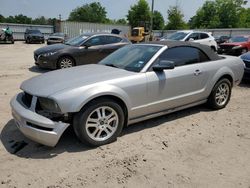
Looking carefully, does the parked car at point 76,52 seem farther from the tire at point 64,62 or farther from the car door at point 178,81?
the car door at point 178,81

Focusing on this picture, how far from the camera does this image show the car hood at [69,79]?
3.98 m

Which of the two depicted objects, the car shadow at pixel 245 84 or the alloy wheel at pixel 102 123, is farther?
the car shadow at pixel 245 84

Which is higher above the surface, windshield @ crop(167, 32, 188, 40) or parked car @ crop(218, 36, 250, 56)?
windshield @ crop(167, 32, 188, 40)

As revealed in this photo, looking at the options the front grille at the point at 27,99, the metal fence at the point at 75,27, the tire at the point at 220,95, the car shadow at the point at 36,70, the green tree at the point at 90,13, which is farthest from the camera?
the green tree at the point at 90,13

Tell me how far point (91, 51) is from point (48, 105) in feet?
22.1

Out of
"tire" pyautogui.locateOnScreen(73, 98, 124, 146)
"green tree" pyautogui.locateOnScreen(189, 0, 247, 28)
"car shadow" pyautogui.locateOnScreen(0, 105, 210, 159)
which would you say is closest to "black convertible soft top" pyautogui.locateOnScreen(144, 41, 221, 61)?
"car shadow" pyautogui.locateOnScreen(0, 105, 210, 159)

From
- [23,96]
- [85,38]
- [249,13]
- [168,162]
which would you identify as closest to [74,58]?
[85,38]

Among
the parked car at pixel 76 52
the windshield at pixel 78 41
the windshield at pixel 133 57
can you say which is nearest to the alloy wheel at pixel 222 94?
the windshield at pixel 133 57

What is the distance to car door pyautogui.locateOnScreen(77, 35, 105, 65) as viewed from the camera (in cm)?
1030

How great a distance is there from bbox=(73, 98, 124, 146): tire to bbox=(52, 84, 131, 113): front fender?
0.11 m

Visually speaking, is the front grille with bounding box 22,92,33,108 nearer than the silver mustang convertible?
No

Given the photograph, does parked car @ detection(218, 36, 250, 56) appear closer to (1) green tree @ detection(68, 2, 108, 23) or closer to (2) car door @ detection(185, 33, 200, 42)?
(2) car door @ detection(185, 33, 200, 42)

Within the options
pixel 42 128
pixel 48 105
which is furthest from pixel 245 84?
pixel 42 128

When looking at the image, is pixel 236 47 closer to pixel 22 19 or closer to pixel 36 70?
pixel 36 70
